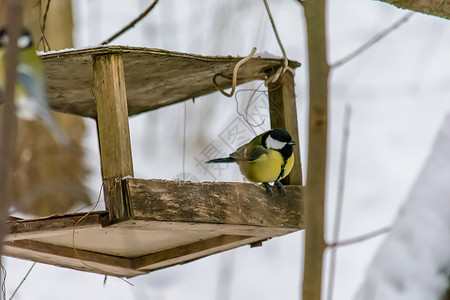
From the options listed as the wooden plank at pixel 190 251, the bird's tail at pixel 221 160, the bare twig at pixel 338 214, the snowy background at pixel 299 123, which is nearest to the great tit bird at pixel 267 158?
the bird's tail at pixel 221 160

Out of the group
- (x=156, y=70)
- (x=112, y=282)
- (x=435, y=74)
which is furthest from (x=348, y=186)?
(x=156, y=70)

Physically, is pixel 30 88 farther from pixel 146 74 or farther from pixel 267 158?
pixel 267 158

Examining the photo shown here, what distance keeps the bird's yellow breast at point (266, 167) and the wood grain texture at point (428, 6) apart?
2.46ft

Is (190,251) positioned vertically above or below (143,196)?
below

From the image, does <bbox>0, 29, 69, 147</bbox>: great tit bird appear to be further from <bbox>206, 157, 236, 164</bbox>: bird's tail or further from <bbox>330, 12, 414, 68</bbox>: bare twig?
<bbox>206, 157, 236, 164</bbox>: bird's tail

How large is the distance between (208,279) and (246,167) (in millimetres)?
2080

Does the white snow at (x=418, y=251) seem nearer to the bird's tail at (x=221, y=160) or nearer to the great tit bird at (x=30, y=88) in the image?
the bird's tail at (x=221, y=160)

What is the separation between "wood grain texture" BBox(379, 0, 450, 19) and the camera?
1648 millimetres

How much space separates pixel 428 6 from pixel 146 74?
91cm

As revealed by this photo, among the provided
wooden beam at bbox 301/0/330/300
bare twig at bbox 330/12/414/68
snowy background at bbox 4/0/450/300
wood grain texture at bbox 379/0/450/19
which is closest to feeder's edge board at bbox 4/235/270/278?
snowy background at bbox 4/0/450/300

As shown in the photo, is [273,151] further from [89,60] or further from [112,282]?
[112,282]

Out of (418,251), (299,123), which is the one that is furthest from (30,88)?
(299,123)

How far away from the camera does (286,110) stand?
2.37 meters

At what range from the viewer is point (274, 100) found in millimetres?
2410
